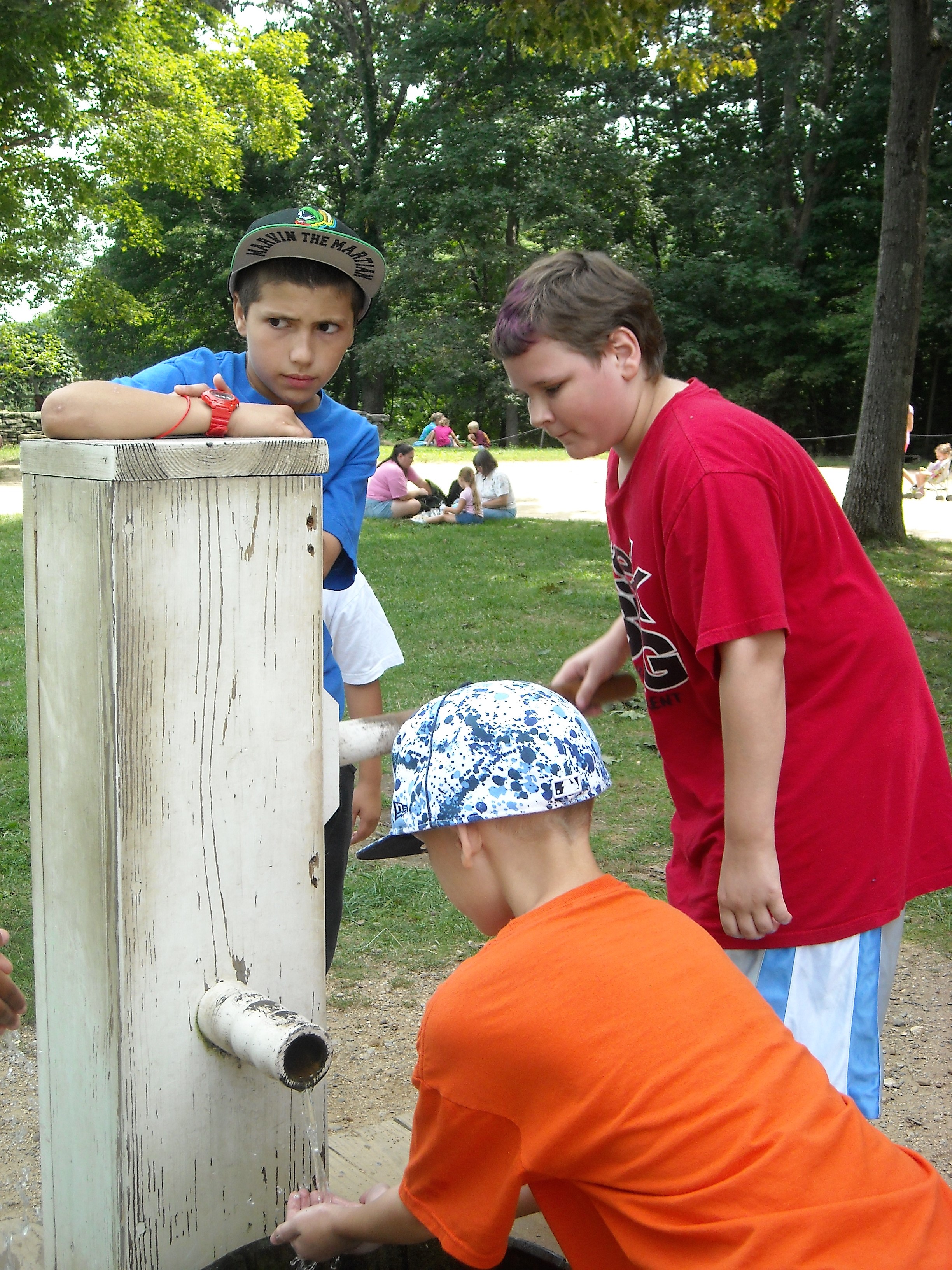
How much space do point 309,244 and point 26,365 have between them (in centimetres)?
2427

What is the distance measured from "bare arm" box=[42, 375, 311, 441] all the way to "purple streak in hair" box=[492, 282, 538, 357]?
0.46 meters

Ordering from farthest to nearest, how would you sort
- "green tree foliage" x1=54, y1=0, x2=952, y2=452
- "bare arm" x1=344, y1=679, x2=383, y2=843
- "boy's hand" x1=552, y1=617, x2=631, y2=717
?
"green tree foliage" x1=54, y1=0, x2=952, y2=452
"bare arm" x1=344, y1=679, x2=383, y2=843
"boy's hand" x1=552, y1=617, x2=631, y2=717

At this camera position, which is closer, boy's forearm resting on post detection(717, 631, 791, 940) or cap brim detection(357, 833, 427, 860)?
cap brim detection(357, 833, 427, 860)

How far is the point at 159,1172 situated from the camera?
134cm

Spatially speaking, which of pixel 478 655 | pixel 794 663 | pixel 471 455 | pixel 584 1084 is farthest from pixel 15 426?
pixel 584 1084

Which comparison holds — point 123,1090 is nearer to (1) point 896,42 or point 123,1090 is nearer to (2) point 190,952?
(2) point 190,952

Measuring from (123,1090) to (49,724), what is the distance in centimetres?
43

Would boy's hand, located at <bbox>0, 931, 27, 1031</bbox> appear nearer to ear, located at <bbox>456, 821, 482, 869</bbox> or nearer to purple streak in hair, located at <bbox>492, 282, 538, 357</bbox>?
ear, located at <bbox>456, 821, 482, 869</bbox>

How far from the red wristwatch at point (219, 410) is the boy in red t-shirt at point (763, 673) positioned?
0.54 metres

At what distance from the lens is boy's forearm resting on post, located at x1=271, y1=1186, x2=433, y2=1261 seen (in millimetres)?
1395

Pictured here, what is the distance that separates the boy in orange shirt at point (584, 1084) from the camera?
117cm

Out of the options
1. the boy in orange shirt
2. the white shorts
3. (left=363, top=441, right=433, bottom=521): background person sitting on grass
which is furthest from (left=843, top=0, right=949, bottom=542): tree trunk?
the boy in orange shirt

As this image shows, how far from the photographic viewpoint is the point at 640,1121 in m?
1.20

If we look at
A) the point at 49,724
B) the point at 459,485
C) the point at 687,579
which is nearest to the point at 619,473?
the point at 687,579
